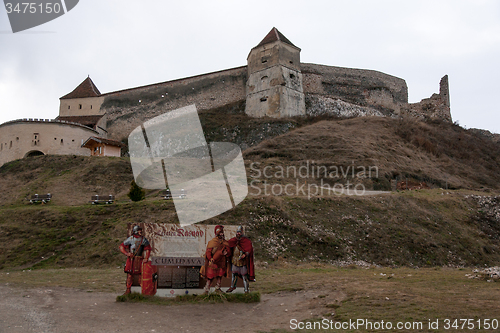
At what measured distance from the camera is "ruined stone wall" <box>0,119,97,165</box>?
3219cm

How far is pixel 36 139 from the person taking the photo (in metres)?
32.2

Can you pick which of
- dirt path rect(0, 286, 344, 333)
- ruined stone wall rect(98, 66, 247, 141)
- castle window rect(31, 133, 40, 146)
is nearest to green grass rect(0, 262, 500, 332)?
dirt path rect(0, 286, 344, 333)

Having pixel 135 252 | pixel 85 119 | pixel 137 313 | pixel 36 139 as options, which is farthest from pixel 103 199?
pixel 85 119

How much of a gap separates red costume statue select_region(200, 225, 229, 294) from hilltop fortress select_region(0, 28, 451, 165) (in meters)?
25.1

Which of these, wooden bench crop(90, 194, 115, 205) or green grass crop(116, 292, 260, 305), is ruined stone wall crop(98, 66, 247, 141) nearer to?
wooden bench crop(90, 194, 115, 205)

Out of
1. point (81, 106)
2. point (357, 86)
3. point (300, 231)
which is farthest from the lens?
point (81, 106)

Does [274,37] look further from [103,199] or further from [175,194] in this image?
[103,199]

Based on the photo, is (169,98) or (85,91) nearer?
(169,98)

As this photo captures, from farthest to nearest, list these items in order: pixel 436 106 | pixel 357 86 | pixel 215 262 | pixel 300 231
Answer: pixel 436 106 → pixel 357 86 → pixel 300 231 → pixel 215 262

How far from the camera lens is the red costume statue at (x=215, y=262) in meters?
10.3

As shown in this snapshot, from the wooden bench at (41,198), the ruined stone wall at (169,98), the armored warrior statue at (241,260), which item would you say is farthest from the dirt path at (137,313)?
the ruined stone wall at (169,98)

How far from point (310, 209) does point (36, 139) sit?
22908 millimetres

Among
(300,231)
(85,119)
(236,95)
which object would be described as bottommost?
(300,231)

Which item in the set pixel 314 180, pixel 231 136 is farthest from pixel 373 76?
pixel 314 180
